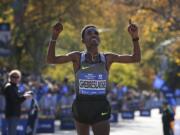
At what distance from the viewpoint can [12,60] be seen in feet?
114

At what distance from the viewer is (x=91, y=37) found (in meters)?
6.42

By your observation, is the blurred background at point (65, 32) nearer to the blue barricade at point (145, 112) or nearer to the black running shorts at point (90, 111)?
the blue barricade at point (145, 112)

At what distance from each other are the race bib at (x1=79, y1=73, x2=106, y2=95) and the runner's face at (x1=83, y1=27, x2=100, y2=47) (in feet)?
0.99

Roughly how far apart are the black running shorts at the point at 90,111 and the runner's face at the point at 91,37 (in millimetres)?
561

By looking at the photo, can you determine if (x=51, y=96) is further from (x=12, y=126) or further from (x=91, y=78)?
(x=91, y=78)

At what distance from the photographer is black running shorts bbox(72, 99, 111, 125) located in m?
6.35

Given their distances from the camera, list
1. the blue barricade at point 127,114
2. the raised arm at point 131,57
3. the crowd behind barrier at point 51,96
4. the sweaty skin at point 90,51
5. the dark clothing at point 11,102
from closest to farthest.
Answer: the sweaty skin at point 90,51 < the raised arm at point 131,57 < the dark clothing at point 11,102 < the crowd behind barrier at point 51,96 < the blue barricade at point 127,114

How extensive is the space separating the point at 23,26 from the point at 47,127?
9251 millimetres

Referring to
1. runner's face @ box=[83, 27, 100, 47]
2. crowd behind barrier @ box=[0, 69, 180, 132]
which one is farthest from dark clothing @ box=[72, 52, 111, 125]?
crowd behind barrier @ box=[0, 69, 180, 132]

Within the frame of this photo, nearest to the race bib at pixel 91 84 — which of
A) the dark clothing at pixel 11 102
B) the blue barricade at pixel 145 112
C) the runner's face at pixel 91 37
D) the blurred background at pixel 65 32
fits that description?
the runner's face at pixel 91 37

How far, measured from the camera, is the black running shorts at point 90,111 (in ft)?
20.8

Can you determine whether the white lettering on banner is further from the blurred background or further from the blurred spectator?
the blurred spectator

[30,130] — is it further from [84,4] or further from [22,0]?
[84,4]

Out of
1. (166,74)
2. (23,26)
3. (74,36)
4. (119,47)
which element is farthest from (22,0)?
(166,74)
